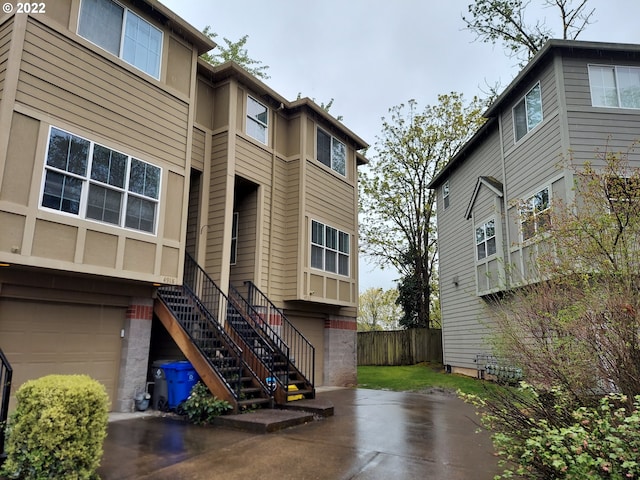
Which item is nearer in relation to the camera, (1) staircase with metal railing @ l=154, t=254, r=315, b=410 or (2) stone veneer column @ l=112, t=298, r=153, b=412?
(1) staircase with metal railing @ l=154, t=254, r=315, b=410

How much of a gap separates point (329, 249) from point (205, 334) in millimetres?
Answer: 4966

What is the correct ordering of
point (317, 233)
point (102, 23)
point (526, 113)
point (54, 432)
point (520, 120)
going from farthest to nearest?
point (317, 233), point (520, 120), point (526, 113), point (102, 23), point (54, 432)

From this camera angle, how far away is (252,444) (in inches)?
227

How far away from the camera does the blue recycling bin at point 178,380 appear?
789 cm

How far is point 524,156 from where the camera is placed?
38.5ft

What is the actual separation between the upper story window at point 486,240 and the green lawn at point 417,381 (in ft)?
12.7

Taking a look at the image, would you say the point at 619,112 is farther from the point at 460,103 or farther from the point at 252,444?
the point at 460,103

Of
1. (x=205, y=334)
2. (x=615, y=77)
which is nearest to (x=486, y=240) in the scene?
(x=615, y=77)

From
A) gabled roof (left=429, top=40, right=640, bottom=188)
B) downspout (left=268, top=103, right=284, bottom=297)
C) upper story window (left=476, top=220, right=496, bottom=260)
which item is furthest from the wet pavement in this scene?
Answer: gabled roof (left=429, top=40, right=640, bottom=188)

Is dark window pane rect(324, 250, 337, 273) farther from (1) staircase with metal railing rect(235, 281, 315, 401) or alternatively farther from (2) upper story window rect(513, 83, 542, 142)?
(2) upper story window rect(513, 83, 542, 142)

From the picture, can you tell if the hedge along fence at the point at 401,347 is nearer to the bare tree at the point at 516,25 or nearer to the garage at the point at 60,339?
the bare tree at the point at 516,25

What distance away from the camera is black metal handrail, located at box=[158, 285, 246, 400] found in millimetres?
7855

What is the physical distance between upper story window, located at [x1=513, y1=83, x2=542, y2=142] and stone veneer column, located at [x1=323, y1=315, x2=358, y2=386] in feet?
Result: 24.4

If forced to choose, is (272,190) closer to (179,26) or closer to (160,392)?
(179,26)
